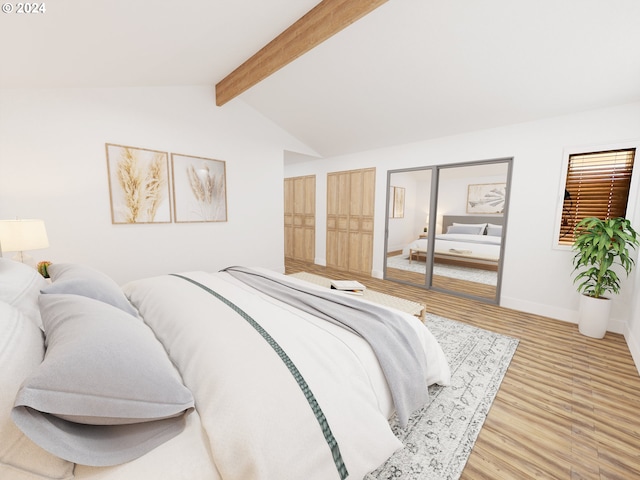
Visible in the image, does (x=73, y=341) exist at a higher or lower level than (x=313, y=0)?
lower

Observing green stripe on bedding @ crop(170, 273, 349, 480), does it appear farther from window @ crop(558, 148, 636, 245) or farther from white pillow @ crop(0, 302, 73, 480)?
window @ crop(558, 148, 636, 245)

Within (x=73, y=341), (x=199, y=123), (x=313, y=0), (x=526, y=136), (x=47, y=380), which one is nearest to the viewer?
(x=47, y=380)

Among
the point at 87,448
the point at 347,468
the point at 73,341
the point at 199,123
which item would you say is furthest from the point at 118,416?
the point at 199,123

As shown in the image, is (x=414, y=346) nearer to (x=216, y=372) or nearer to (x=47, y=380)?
(x=216, y=372)

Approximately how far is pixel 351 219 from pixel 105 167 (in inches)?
149

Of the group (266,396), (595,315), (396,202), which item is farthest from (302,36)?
(595,315)

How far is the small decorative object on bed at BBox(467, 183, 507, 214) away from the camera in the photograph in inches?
186

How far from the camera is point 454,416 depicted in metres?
1.63

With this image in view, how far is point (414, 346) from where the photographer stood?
1.49m

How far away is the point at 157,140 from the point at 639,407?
503 cm

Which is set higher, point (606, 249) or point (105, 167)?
point (105, 167)

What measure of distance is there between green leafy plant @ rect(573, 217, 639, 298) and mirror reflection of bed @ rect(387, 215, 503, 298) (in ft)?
4.89

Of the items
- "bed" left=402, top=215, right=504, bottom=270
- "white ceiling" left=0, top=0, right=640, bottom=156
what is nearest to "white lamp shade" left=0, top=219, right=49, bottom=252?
"white ceiling" left=0, top=0, right=640, bottom=156

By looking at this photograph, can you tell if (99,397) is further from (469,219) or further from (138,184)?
(469,219)
